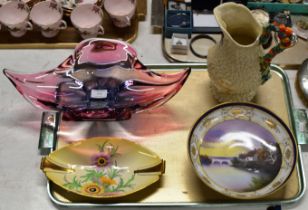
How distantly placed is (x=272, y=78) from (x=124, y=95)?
0.26 metres

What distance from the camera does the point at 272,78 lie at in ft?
2.51

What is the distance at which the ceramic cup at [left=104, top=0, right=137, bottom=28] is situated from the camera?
815mm

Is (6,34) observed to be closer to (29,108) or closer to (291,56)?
(29,108)

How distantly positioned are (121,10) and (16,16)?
0.65 feet

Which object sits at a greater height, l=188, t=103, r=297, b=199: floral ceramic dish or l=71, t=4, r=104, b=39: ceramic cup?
l=71, t=4, r=104, b=39: ceramic cup

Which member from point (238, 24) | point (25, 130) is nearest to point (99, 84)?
point (25, 130)

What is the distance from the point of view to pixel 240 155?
26.4 inches

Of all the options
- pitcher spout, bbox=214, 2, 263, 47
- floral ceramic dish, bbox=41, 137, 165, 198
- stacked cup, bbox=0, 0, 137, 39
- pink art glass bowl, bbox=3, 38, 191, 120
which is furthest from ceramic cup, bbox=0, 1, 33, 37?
pitcher spout, bbox=214, 2, 263, 47

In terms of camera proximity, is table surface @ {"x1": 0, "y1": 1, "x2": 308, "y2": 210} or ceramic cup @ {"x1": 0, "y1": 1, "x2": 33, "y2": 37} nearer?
table surface @ {"x1": 0, "y1": 1, "x2": 308, "y2": 210}

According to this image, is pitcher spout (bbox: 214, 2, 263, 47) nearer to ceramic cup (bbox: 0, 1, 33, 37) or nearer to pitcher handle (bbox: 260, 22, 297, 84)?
pitcher handle (bbox: 260, 22, 297, 84)

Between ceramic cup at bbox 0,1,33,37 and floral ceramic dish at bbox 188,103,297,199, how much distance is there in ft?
1.26

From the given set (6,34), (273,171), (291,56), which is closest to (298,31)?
(291,56)

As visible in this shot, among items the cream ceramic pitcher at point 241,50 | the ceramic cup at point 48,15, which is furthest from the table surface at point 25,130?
the cream ceramic pitcher at point 241,50

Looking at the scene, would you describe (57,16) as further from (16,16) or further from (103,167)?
(103,167)
